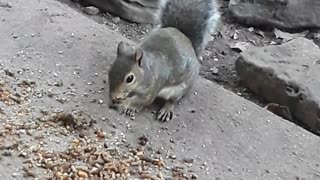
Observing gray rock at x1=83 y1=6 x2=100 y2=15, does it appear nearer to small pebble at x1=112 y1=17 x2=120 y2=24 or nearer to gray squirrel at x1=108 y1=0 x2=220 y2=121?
small pebble at x1=112 y1=17 x2=120 y2=24

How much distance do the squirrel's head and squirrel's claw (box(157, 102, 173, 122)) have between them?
0.44 ft

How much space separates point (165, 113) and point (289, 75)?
73 cm

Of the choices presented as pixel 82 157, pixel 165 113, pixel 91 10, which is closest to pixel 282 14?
pixel 91 10

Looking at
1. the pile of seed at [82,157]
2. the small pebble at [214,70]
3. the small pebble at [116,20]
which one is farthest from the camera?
the small pebble at [116,20]

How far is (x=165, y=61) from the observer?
2781mm

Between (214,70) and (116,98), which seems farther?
(214,70)

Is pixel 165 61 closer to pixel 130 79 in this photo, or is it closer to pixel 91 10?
pixel 130 79

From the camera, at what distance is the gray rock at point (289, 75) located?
10.0 feet

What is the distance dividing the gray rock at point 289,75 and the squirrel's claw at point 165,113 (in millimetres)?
639

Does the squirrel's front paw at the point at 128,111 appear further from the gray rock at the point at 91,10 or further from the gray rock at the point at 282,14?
the gray rock at the point at 282,14

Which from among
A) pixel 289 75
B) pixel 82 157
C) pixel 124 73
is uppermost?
pixel 124 73

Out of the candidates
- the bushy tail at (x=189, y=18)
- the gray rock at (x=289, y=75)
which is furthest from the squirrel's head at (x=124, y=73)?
the gray rock at (x=289, y=75)

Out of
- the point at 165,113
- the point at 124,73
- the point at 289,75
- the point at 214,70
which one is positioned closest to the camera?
the point at 124,73

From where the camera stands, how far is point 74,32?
3121mm
